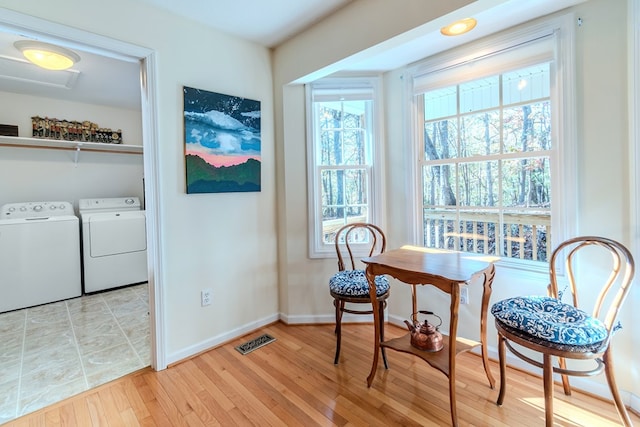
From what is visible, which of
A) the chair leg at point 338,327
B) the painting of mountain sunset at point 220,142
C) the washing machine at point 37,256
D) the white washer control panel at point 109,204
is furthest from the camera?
the white washer control panel at point 109,204

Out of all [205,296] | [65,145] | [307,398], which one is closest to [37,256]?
[65,145]

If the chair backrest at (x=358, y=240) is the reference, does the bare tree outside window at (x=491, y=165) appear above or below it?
above

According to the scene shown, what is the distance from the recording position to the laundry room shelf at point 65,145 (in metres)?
3.31

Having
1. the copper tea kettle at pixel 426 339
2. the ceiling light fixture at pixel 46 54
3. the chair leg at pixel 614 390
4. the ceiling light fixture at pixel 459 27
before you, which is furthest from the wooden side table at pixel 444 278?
the ceiling light fixture at pixel 46 54

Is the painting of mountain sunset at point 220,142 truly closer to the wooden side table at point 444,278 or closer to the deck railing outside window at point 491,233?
the wooden side table at point 444,278

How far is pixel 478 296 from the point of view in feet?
7.11

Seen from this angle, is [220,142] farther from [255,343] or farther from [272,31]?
[255,343]

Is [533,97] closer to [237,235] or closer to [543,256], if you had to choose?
[543,256]

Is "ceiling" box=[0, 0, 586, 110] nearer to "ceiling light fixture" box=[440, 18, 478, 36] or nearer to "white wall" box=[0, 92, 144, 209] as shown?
"ceiling light fixture" box=[440, 18, 478, 36]

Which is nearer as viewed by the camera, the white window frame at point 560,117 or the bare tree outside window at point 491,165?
the white window frame at point 560,117

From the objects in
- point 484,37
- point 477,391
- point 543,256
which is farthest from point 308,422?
point 484,37

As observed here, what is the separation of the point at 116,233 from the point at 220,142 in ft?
A: 7.78

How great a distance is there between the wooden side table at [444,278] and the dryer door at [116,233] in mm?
3377

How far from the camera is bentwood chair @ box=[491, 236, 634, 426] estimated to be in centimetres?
129
